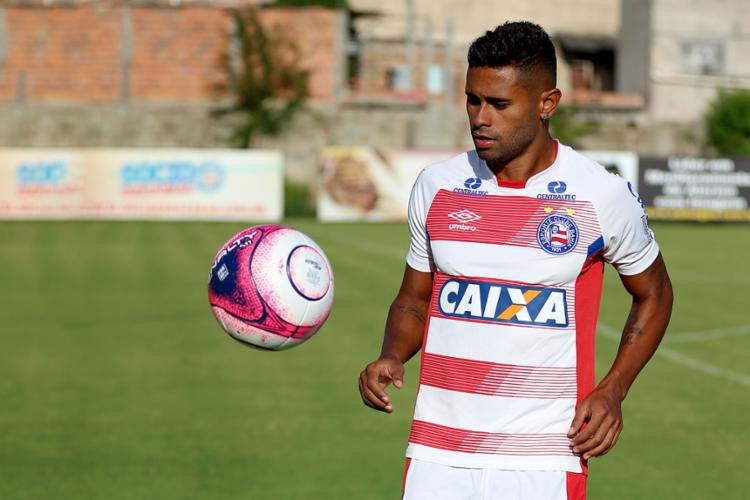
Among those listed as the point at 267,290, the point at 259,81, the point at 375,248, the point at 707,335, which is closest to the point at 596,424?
the point at 267,290

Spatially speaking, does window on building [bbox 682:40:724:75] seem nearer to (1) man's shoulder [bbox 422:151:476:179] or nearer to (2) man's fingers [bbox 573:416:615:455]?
(1) man's shoulder [bbox 422:151:476:179]

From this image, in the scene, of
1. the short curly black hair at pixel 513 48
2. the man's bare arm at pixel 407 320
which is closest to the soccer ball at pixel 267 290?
the man's bare arm at pixel 407 320

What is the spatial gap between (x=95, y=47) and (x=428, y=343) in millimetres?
44084

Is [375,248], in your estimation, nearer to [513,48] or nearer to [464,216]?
[464,216]

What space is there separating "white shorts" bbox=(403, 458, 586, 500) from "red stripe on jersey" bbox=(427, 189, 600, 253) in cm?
75

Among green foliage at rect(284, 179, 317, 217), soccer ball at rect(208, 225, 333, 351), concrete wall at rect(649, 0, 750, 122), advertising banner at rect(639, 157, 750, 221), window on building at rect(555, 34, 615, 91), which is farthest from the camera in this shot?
window on building at rect(555, 34, 615, 91)

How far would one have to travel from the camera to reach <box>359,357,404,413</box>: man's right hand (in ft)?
13.9

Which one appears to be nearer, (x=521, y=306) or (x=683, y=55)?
(x=521, y=306)

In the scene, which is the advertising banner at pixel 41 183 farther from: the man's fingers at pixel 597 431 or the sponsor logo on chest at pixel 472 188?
the man's fingers at pixel 597 431

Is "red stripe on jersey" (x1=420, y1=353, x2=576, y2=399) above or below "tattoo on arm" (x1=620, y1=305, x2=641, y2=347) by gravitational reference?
below

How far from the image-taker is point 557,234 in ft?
13.8

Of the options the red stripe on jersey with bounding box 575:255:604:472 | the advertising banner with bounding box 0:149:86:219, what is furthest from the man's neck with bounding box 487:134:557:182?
the advertising banner with bounding box 0:149:86:219

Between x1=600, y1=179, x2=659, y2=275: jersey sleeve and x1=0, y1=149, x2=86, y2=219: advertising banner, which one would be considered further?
x1=0, y1=149, x2=86, y2=219: advertising banner

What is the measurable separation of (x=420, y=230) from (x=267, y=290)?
0.88 m
